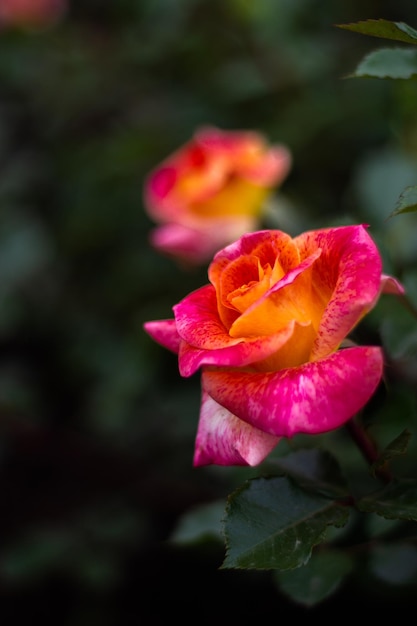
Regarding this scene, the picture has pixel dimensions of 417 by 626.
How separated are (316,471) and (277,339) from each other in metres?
0.14

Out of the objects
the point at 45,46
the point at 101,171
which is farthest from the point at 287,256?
the point at 45,46

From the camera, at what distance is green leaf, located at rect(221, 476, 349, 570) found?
0.47 m

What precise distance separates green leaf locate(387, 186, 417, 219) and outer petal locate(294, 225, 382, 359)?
25mm

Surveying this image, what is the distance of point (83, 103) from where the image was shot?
1912 millimetres

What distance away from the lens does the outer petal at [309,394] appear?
1.42ft

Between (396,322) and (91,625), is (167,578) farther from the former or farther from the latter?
(396,322)

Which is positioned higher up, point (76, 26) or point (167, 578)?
point (76, 26)

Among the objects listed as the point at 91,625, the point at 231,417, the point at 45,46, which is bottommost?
the point at 91,625

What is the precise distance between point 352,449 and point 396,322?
32cm

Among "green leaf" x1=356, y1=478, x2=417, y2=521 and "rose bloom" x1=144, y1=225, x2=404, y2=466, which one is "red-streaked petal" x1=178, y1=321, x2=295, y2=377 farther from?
"green leaf" x1=356, y1=478, x2=417, y2=521

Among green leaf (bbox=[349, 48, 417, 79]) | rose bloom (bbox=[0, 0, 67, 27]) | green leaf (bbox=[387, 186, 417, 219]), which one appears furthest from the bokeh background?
green leaf (bbox=[387, 186, 417, 219])

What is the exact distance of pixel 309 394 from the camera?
0.44m

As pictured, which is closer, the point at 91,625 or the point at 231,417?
the point at 231,417

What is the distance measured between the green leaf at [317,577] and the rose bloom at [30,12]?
63.6 inches
